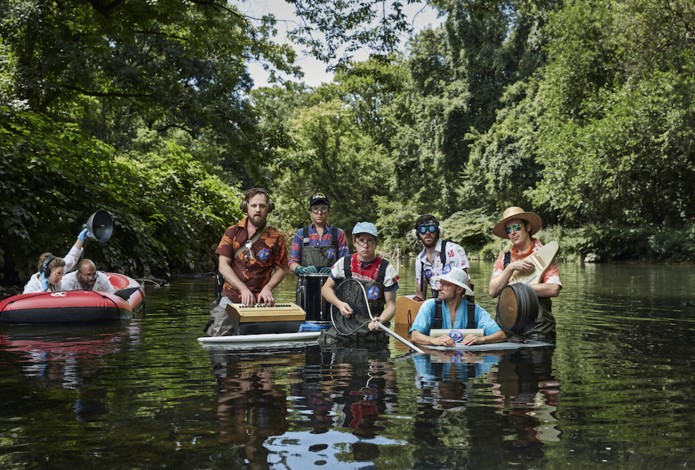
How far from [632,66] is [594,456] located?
33042 mm

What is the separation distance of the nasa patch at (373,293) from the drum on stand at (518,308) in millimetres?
1344

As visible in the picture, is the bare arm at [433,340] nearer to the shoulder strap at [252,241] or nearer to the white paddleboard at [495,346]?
the white paddleboard at [495,346]

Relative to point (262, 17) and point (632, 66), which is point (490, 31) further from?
point (262, 17)

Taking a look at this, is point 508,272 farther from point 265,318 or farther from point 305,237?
point 265,318

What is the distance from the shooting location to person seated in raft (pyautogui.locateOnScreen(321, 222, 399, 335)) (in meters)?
7.90

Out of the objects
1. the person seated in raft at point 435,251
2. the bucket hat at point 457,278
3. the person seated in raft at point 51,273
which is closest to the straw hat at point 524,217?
the person seated in raft at point 435,251

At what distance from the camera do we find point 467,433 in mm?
4453

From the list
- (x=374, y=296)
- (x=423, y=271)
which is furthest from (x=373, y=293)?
(x=423, y=271)

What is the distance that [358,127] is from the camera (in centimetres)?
6203

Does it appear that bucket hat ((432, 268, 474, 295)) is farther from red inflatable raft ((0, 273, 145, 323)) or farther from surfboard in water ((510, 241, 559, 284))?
red inflatable raft ((0, 273, 145, 323))

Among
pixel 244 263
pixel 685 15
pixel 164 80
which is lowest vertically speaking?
pixel 244 263

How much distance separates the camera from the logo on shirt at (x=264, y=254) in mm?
8047

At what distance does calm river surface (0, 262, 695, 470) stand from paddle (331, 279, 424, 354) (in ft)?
1.21

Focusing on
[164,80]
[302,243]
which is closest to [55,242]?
[164,80]
